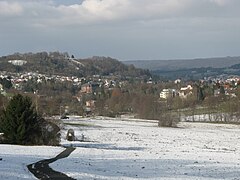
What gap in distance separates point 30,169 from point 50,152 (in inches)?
465

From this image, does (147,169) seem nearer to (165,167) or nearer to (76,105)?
(165,167)

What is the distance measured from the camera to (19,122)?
4306 cm

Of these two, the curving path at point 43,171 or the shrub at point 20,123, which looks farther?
the shrub at point 20,123

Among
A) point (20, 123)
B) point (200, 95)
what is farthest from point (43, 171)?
point (200, 95)

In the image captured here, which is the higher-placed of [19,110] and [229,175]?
[19,110]

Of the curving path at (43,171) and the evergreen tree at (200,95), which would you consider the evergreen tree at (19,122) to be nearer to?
the curving path at (43,171)

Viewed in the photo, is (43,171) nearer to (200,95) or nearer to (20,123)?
(20,123)

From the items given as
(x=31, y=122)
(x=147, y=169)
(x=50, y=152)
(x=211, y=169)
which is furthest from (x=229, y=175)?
(x=31, y=122)

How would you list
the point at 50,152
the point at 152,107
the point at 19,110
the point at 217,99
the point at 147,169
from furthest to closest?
the point at 217,99, the point at 152,107, the point at 19,110, the point at 50,152, the point at 147,169

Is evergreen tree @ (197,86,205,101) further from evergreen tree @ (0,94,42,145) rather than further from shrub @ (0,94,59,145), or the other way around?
evergreen tree @ (0,94,42,145)

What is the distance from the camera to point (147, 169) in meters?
25.8

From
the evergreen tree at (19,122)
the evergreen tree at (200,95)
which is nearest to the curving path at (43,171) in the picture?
the evergreen tree at (19,122)

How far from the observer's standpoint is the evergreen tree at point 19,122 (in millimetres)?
42969

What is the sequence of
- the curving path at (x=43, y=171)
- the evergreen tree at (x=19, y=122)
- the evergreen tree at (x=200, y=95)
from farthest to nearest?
the evergreen tree at (x=200, y=95)
the evergreen tree at (x=19, y=122)
the curving path at (x=43, y=171)
